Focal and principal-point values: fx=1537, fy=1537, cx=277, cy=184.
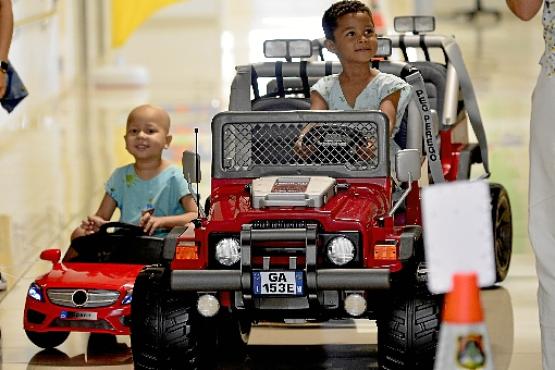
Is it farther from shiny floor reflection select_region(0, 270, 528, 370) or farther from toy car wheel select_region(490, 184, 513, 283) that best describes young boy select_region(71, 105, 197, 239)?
toy car wheel select_region(490, 184, 513, 283)

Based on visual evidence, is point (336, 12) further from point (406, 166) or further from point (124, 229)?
point (124, 229)

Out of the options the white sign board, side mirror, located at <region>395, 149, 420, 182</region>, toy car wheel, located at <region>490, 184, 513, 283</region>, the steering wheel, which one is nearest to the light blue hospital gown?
side mirror, located at <region>395, 149, 420, 182</region>

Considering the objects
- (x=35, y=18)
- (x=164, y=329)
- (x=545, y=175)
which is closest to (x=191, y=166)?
(x=164, y=329)

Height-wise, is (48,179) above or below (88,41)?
below

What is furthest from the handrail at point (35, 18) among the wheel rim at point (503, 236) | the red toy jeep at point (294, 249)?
the red toy jeep at point (294, 249)

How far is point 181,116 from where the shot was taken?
16297 millimetres

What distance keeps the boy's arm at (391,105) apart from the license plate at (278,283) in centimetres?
139

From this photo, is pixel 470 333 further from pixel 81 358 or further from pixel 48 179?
pixel 48 179

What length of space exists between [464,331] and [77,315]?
3.49 metres

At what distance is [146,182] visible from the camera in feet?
27.3

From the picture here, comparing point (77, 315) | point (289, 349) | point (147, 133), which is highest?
point (147, 133)

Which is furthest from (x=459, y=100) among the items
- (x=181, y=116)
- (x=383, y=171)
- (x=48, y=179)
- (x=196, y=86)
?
(x=196, y=86)

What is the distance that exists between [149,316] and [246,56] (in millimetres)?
14315

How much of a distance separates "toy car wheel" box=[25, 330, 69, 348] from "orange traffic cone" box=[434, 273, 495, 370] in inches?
144
